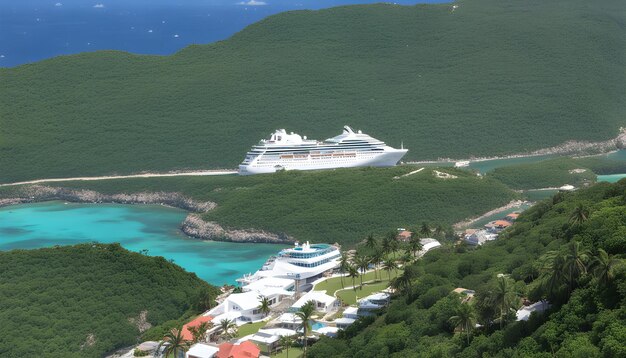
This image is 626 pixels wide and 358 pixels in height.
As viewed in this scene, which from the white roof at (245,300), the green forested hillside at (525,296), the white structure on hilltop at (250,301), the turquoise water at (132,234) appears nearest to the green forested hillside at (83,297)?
the white structure on hilltop at (250,301)

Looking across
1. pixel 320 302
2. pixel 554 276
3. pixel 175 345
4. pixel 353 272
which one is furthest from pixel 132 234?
pixel 554 276

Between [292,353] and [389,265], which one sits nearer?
[292,353]

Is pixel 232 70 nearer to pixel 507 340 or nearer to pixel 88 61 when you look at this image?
pixel 88 61

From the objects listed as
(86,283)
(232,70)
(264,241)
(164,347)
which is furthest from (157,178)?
(164,347)

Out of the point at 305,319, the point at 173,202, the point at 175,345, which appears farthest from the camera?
the point at 173,202

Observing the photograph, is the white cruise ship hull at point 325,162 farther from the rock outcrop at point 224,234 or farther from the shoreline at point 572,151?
the rock outcrop at point 224,234

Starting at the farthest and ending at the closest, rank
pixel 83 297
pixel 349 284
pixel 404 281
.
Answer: pixel 83 297
pixel 349 284
pixel 404 281

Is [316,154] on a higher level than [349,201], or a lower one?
higher

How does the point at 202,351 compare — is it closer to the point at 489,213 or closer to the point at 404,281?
the point at 404,281
